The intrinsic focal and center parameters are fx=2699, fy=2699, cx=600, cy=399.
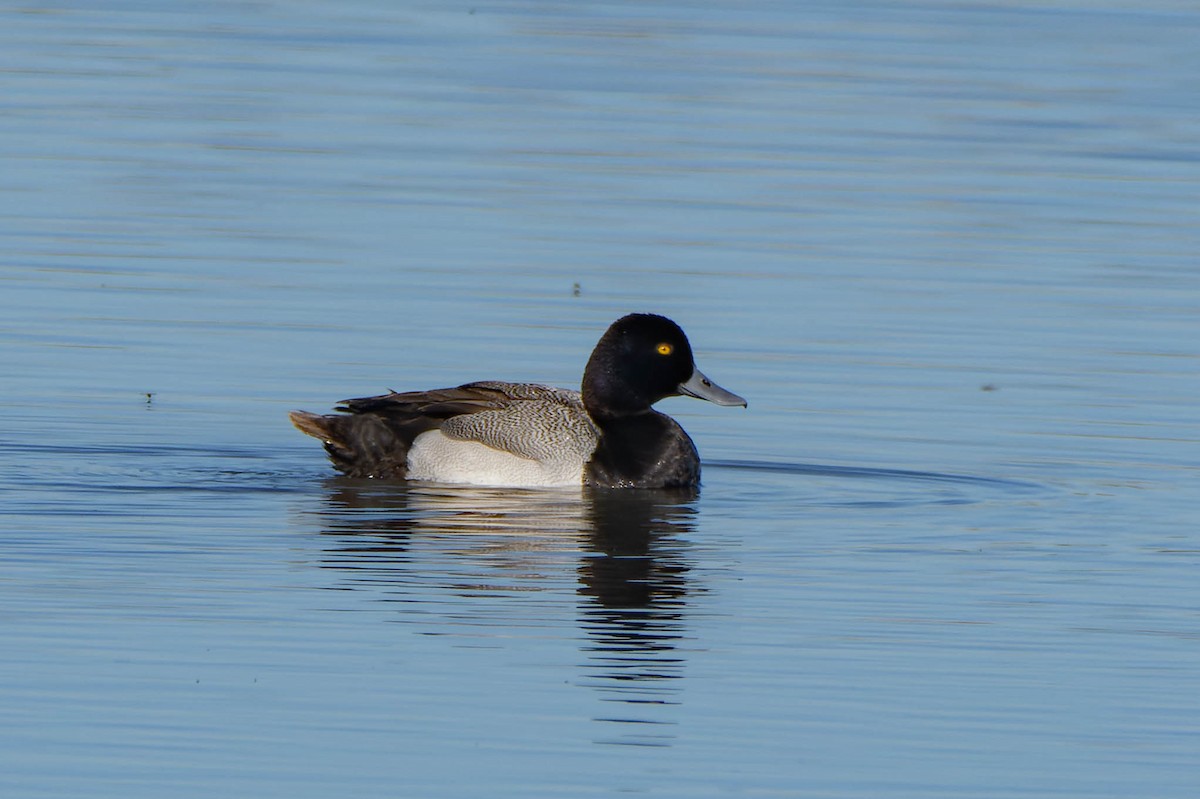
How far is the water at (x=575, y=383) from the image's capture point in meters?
9.11

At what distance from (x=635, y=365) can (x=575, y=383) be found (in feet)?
4.12

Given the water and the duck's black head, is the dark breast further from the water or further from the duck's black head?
the duck's black head

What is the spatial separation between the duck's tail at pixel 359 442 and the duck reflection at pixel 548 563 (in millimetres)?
149

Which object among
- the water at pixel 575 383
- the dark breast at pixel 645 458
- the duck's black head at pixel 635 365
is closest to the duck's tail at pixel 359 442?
the water at pixel 575 383

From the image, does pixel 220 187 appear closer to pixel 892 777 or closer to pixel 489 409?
pixel 489 409

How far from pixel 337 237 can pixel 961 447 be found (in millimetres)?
6219

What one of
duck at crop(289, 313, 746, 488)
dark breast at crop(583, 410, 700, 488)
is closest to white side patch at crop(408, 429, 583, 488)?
duck at crop(289, 313, 746, 488)

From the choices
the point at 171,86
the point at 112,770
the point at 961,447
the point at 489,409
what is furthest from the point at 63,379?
the point at 171,86

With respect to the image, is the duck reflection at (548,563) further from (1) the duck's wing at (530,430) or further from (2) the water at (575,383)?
(1) the duck's wing at (530,430)

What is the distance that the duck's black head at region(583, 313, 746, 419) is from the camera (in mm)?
15062

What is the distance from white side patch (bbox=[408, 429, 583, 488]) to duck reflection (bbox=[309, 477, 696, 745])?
0.12 meters

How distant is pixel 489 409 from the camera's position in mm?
14406

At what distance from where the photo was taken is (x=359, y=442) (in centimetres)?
1427

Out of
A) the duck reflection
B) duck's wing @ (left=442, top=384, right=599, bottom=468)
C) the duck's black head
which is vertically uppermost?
the duck's black head
